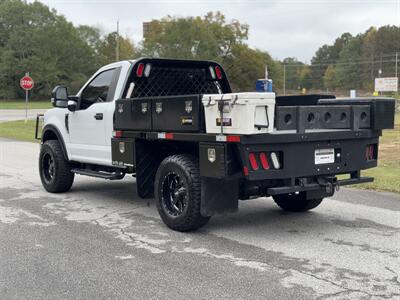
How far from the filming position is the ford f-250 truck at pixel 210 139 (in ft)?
18.2

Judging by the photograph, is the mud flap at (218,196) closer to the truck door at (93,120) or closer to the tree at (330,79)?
the truck door at (93,120)

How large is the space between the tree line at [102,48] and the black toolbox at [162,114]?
66274 millimetres

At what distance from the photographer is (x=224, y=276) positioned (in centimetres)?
473

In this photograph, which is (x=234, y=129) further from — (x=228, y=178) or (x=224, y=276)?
(x=224, y=276)

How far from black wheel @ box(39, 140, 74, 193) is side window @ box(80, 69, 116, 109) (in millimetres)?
1029

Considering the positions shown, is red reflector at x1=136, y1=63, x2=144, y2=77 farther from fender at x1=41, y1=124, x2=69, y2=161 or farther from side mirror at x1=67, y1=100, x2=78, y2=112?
fender at x1=41, y1=124, x2=69, y2=161

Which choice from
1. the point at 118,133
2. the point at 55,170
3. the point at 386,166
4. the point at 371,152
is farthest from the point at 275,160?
the point at 386,166

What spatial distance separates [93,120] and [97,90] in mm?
476

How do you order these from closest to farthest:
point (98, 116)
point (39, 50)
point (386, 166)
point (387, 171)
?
point (98, 116) < point (387, 171) < point (386, 166) < point (39, 50)

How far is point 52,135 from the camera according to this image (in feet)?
31.0

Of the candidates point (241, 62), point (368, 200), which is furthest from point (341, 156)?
point (241, 62)

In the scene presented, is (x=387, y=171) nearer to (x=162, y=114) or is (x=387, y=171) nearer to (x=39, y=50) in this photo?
(x=162, y=114)

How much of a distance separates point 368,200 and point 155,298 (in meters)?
4.95

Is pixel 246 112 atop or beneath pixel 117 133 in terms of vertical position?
atop
